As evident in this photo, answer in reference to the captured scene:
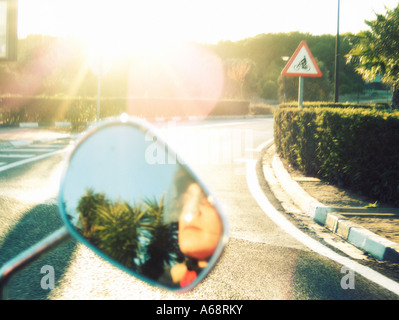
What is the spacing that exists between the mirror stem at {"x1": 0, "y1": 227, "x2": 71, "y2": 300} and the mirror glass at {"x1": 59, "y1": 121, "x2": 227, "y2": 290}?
4cm

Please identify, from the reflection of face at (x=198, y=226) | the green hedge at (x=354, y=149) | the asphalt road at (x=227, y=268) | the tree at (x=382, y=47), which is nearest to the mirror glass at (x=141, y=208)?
the reflection of face at (x=198, y=226)

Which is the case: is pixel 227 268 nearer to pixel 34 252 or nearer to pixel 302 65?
pixel 34 252

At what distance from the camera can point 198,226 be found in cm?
112

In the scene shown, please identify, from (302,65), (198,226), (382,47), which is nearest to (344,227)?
(198,226)

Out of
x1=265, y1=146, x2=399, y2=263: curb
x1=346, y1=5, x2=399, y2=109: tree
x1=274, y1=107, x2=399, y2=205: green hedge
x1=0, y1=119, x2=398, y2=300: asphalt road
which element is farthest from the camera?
x1=346, y1=5, x2=399, y2=109: tree

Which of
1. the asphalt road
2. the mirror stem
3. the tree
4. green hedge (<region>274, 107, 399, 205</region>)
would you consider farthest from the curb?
the tree

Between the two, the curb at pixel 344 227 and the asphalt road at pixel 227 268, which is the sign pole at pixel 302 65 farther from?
the asphalt road at pixel 227 268

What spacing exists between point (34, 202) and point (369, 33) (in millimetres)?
10254

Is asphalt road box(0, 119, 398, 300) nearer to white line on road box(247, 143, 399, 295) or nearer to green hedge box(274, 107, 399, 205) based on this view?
white line on road box(247, 143, 399, 295)

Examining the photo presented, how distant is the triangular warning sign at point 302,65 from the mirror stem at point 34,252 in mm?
9965

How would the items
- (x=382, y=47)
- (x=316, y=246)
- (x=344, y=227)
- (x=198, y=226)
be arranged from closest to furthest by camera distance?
(x=198, y=226) < (x=316, y=246) < (x=344, y=227) < (x=382, y=47)

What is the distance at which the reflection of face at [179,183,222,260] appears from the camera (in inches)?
43.1

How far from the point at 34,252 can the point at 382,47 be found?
42.0 feet
